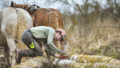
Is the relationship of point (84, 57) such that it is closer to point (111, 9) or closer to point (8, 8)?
point (8, 8)

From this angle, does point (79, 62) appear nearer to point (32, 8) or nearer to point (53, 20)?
point (53, 20)

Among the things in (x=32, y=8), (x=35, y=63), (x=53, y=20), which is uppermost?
(x=32, y=8)

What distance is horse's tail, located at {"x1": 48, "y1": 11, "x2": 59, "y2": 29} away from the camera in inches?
233

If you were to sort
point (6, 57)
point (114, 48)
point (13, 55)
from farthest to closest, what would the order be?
point (6, 57) < point (114, 48) < point (13, 55)

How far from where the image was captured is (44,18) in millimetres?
6121

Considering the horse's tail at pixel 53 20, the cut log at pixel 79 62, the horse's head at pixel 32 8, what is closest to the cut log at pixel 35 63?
the cut log at pixel 79 62

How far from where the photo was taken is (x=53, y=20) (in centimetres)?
597

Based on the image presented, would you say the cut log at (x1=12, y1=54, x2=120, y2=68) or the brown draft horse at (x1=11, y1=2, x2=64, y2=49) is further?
the brown draft horse at (x1=11, y1=2, x2=64, y2=49)

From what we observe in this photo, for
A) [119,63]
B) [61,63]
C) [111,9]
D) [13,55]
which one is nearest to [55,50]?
[61,63]

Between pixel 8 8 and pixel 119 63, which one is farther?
pixel 8 8

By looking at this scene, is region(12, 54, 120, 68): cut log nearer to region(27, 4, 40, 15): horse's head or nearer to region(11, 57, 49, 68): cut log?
region(11, 57, 49, 68): cut log

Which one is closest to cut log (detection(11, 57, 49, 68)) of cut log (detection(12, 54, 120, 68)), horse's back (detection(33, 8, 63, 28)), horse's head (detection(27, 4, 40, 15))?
cut log (detection(12, 54, 120, 68))

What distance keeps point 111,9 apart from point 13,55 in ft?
34.8

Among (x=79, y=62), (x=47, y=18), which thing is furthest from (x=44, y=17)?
(x=79, y=62)
